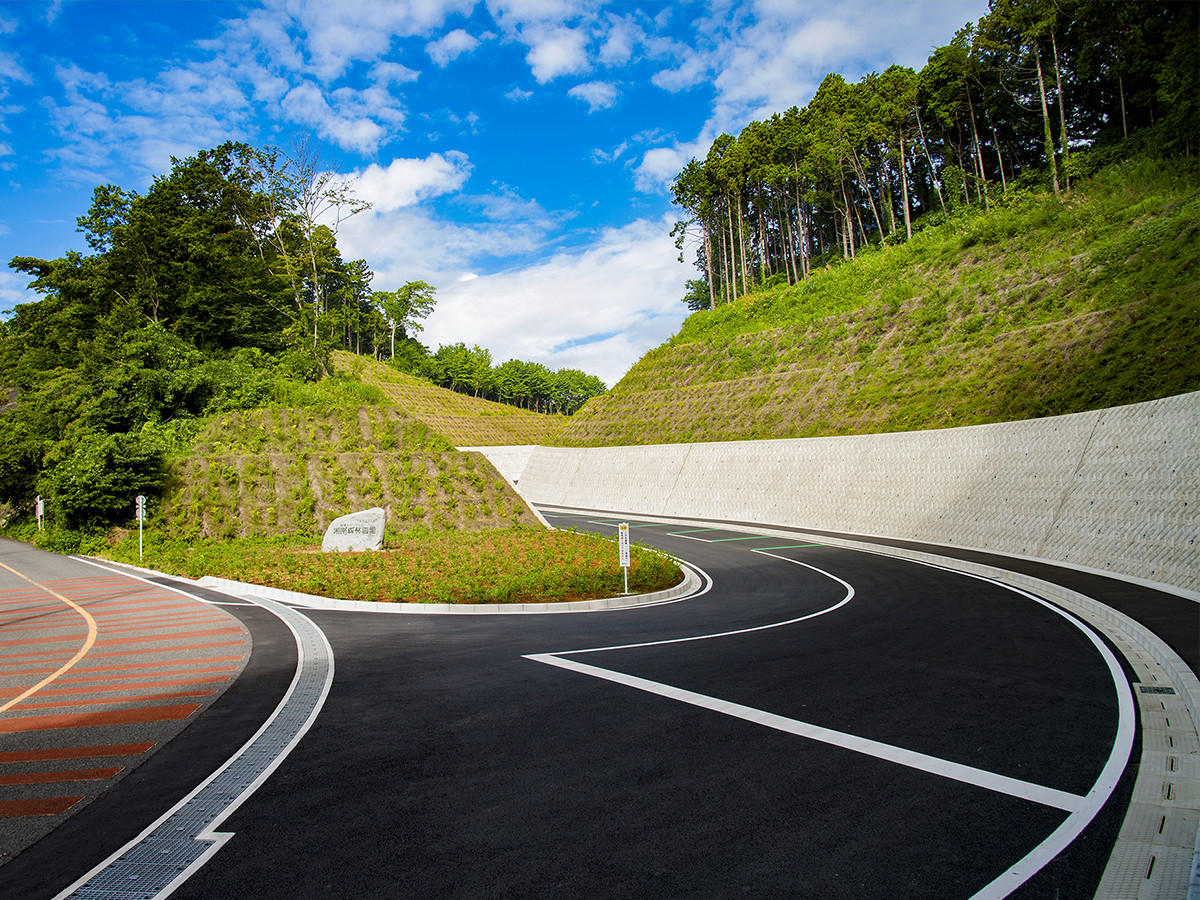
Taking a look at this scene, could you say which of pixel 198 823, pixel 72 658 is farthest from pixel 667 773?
pixel 72 658

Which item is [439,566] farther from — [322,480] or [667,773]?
[667,773]

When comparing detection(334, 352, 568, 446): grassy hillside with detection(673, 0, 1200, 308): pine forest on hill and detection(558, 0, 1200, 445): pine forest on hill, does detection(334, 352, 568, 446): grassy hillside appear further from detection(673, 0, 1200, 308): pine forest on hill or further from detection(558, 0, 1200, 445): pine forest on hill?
detection(673, 0, 1200, 308): pine forest on hill

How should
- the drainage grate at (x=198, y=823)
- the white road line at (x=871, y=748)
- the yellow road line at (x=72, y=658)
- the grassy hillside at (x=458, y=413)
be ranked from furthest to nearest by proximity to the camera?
the grassy hillside at (x=458, y=413), the yellow road line at (x=72, y=658), the white road line at (x=871, y=748), the drainage grate at (x=198, y=823)

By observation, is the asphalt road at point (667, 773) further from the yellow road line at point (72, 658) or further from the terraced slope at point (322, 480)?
the terraced slope at point (322, 480)

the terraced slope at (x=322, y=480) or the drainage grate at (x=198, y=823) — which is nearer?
the drainage grate at (x=198, y=823)

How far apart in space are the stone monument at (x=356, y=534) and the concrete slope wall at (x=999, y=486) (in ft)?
60.0

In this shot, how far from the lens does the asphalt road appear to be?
3727 millimetres

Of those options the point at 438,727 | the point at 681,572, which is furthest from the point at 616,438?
the point at 438,727

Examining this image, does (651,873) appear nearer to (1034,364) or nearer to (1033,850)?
(1033,850)

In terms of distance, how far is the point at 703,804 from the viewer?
177 inches

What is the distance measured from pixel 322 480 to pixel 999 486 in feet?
86.8

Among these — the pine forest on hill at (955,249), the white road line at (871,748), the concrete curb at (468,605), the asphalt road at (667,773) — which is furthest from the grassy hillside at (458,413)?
the white road line at (871,748)

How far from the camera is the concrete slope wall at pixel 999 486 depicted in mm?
14094

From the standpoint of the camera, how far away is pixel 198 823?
4410 mm
